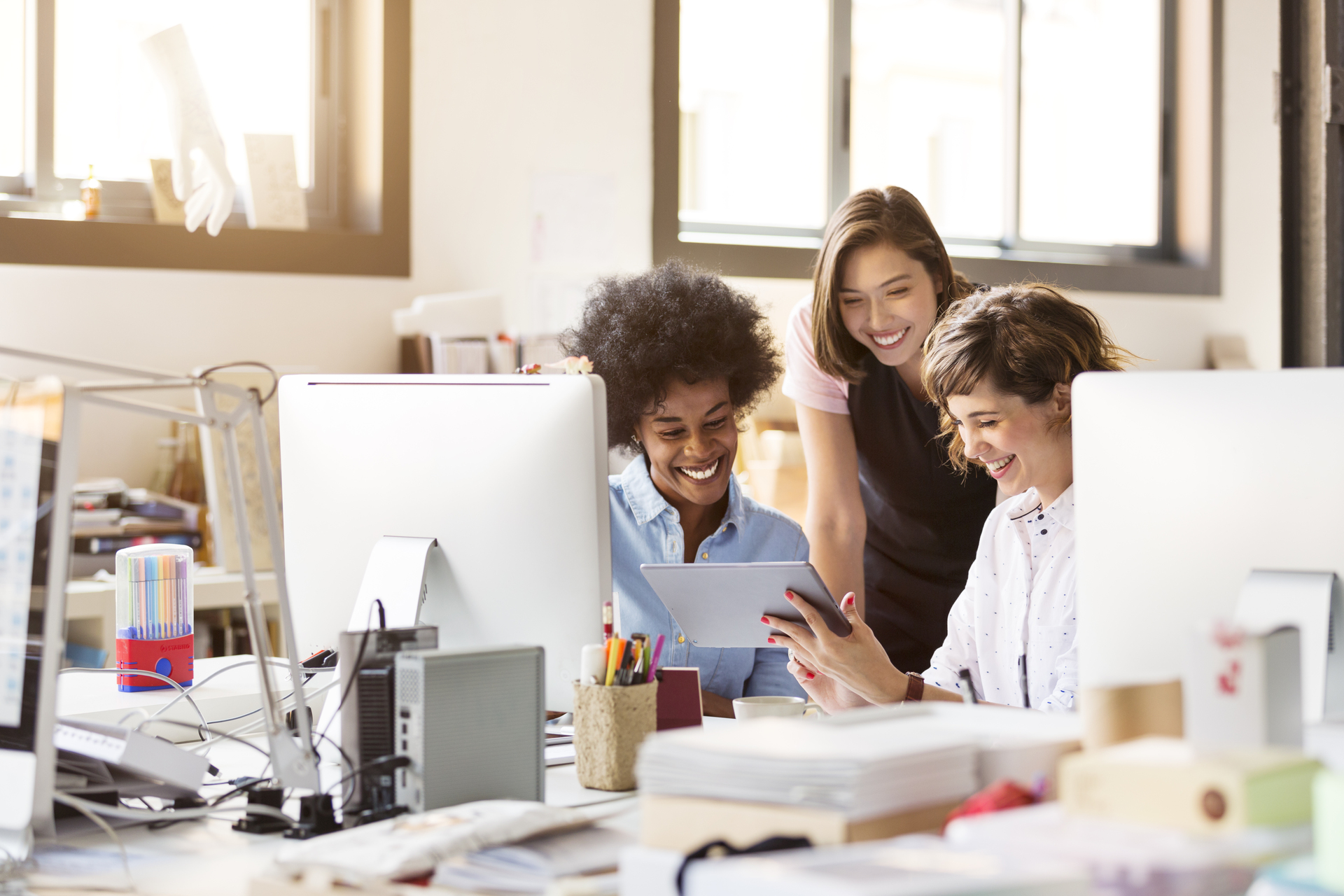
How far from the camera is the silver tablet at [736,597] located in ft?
4.58

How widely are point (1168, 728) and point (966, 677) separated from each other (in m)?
0.21

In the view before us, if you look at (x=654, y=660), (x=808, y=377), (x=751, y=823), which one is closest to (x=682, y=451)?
(x=808, y=377)

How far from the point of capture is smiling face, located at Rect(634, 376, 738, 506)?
1.88 metres

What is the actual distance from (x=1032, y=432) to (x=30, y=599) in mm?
1153

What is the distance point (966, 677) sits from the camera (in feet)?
3.48

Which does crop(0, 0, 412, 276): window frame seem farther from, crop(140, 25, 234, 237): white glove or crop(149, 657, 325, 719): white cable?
crop(149, 657, 325, 719): white cable

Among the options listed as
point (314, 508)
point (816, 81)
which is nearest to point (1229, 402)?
point (314, 508)

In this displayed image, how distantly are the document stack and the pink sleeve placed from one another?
4.60ft

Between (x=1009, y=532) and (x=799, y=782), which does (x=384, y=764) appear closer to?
(x=799, y=782)

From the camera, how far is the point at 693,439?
74.1 inches

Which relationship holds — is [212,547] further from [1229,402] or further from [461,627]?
[1229,402]

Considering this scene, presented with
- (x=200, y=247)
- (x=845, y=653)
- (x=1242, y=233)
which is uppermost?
(x=1242, y=233)

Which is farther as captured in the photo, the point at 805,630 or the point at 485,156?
the point at 485,156

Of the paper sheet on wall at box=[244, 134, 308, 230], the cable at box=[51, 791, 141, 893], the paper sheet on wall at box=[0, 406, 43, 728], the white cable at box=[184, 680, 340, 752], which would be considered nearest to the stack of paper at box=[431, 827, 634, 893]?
the cable at box=[51, 791, 141, 893]
